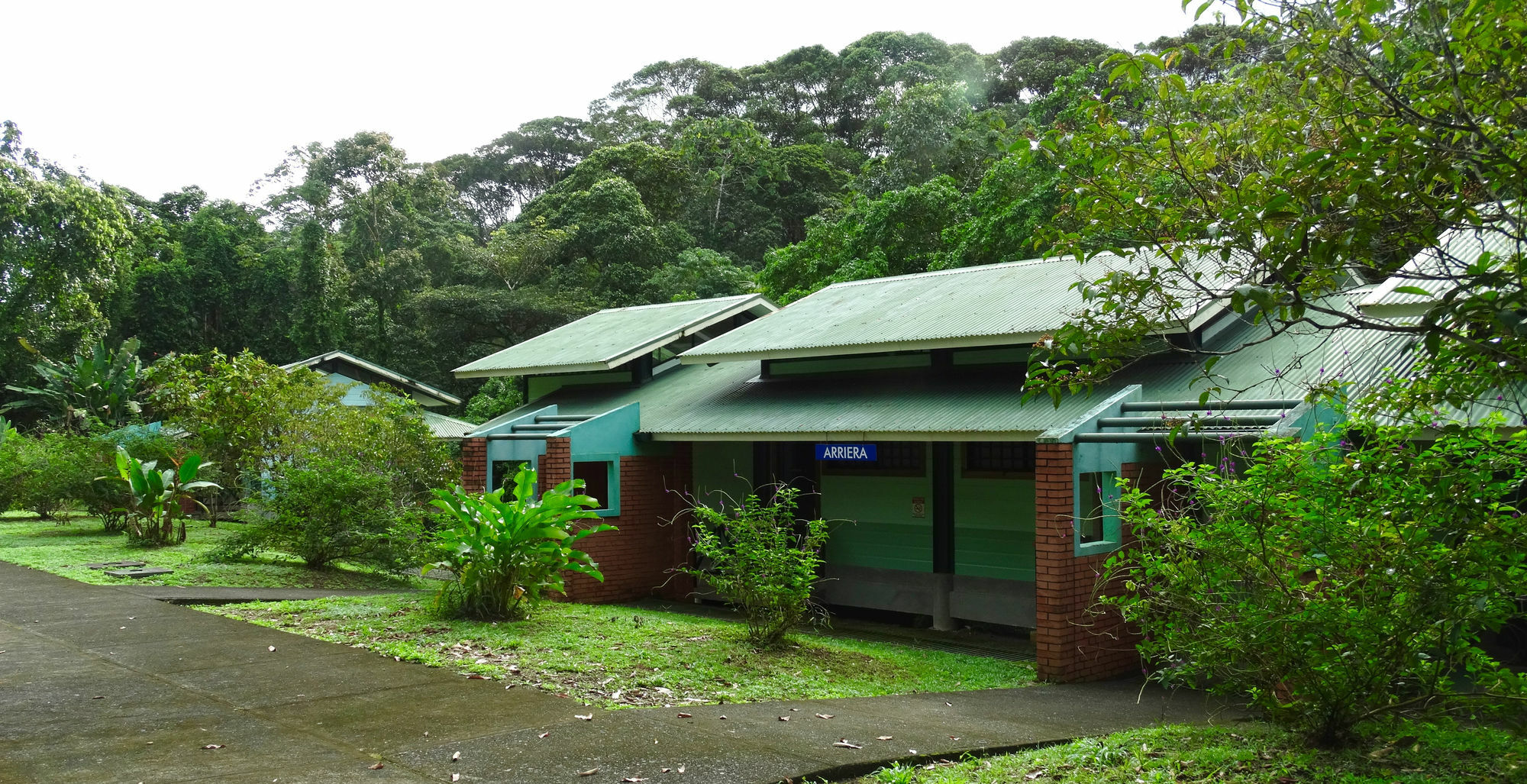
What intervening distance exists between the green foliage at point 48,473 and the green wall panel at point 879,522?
12.9 m

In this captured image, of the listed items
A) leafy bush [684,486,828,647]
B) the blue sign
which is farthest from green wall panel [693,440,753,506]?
leafy bush [684,486,828,647]

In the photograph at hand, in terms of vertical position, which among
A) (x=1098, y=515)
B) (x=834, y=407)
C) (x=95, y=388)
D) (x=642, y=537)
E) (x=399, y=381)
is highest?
(x=399, y=381)

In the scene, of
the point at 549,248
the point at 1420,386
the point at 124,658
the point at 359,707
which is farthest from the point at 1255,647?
the point at 549,248

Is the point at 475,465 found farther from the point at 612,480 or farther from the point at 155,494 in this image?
the point at 155,494

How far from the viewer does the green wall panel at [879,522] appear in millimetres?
14703

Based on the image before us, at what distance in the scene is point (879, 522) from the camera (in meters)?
15.2

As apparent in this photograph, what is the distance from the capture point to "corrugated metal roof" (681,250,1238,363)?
1266cm

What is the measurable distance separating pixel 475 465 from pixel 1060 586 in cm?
876

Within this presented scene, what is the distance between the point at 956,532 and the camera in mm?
14227

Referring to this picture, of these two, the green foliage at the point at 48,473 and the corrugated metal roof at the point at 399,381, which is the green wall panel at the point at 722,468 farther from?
the corrugated metal roof at the point at 399,381

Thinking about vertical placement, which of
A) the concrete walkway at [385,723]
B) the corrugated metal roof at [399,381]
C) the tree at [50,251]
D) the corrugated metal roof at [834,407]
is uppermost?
the tree at [50,251]

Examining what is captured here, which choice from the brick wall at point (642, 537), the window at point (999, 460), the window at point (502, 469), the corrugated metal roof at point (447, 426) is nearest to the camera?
the window at point (999, 460)

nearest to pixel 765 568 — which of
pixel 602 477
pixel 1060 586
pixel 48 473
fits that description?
pixel 1060 586

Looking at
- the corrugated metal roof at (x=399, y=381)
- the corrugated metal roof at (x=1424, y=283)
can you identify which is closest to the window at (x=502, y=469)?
the corrugated metal roof at (x=1424, y=283)
